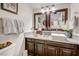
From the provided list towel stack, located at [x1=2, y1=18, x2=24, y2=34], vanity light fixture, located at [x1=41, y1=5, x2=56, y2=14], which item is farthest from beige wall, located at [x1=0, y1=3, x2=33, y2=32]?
vanity light fixture, located at [x1=41, y1=5, x2=56, y2=14]

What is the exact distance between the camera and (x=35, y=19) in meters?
1.19

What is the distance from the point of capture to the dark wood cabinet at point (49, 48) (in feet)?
3.78

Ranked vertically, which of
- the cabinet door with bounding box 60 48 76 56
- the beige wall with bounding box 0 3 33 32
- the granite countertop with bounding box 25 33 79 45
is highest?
the beige wall with bounding box 0 3 33 32

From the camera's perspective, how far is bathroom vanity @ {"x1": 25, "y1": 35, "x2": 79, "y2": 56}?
115 centimetres

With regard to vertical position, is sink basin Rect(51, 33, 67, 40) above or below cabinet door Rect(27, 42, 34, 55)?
above

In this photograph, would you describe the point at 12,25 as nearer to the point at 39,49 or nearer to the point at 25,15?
the point at 25,15

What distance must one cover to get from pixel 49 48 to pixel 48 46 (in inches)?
1.1

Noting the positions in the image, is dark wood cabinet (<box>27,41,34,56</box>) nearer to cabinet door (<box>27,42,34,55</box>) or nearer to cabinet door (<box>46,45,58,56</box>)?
cabinet door (<box>27,42,34,55</box>)

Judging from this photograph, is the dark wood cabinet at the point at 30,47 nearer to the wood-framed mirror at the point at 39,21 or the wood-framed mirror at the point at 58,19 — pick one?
the wood-framed mirror at the point at 39,21

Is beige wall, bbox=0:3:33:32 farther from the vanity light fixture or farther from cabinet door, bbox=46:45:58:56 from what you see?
cabinet door, bbox=46:45:58:56

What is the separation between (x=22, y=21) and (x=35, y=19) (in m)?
0.17

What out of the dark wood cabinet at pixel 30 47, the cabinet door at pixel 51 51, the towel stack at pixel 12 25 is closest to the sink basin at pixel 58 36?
the cabinet door at pixel 51 51

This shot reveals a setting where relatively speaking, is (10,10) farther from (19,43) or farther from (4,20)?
(19,43)

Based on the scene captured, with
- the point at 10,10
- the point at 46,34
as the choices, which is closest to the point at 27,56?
the point at 46,34
